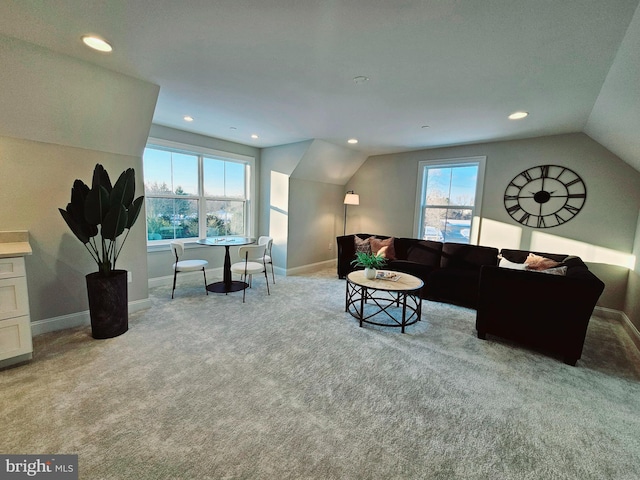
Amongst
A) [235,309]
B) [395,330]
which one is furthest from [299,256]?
[395,330]

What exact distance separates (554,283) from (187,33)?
3.62 meters

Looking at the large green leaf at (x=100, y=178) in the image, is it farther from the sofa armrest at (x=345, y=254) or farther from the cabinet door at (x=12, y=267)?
the sofa armrest at (x=345, y=254)

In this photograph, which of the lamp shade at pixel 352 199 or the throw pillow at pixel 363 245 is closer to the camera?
the throw pillow at pixel 363 245

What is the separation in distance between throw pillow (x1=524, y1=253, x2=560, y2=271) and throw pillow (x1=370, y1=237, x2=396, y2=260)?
78.8 inches

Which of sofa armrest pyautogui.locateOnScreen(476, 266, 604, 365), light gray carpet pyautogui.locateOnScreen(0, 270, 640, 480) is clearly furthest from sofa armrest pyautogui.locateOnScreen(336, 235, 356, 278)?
sofa armrest pyautogui.locateOnScreen(476, 266, 604, 365)

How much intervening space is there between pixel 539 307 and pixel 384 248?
102 inches

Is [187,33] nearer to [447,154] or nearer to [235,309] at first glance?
[235,309]

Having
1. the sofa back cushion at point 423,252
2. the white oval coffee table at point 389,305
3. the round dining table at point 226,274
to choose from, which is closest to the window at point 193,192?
the round dining table at point 226,274

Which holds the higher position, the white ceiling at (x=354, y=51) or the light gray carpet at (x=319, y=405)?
the white ceiling at (x=354, y=51)

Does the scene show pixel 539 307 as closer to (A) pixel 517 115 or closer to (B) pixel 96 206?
(A) pixel 517 115

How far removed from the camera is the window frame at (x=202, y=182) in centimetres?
425

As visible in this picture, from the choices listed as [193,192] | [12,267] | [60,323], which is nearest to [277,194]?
[193,192]

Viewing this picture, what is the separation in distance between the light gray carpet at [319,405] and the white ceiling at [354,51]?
249cm

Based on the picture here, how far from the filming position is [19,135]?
2473 millimetres
